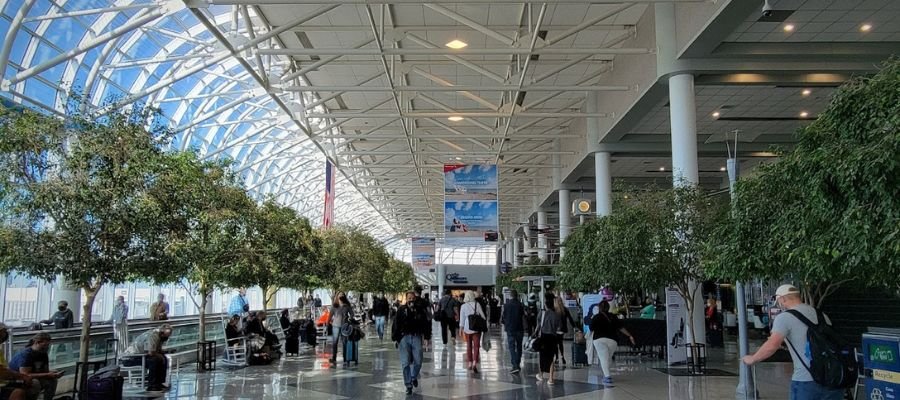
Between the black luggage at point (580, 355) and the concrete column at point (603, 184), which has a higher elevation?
the concrete column at point (603, 184)

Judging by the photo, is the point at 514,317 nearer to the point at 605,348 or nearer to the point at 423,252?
the point at 605,348

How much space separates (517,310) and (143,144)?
7.78m

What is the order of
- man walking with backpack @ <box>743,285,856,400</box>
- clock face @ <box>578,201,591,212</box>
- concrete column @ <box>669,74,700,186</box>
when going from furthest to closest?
1. clock face @ <box>578,201,591,212</box>
2. concrete column @ <box>669,74,700,186</box>
3. man walking with backpack @ <box>743,285,856,400</box>

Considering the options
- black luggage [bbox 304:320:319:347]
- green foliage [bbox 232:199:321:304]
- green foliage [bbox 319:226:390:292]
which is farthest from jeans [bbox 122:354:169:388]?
green foliage [bbox 319:226:390:292]

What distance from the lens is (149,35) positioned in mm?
24844

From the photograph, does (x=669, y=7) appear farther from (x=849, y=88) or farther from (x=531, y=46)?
(x=849, y=88)

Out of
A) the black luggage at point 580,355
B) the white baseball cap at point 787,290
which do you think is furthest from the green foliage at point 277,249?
the white baseball cap at point 787,290

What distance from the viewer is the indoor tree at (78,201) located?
9289 mm

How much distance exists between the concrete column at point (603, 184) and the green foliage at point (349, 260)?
9.75 m

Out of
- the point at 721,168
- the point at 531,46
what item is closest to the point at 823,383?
the point at 531,46

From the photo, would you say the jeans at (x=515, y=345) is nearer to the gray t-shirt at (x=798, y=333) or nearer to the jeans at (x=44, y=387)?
the jeans at (x=44, y=387)

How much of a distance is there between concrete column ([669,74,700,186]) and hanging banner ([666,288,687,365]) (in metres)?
2.69

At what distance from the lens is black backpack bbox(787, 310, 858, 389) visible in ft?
17.9

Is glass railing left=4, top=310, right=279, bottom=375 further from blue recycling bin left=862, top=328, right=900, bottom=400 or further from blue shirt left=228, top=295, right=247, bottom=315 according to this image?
blue recycling bin left=862, top=328, right=900, bottom=400
